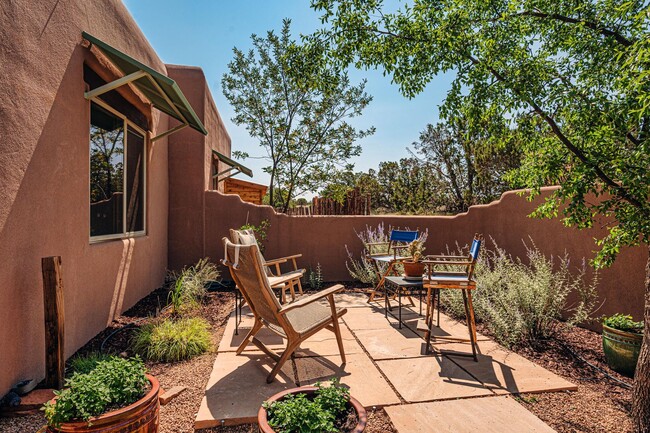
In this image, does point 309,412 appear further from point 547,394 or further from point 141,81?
point 141,81

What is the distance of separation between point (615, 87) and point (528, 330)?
2.35 metres

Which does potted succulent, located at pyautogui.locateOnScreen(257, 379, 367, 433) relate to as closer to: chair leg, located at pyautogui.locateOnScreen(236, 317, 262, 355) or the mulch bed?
the mulch bed

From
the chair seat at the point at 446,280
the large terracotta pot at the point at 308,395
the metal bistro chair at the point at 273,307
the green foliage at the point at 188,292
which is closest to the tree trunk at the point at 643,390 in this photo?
the chair seat at the point at 446,280

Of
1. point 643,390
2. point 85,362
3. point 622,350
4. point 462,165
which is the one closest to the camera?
point 643,390

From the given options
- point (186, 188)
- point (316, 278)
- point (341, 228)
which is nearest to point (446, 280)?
point (316, 278)

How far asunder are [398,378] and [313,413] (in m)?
1.57

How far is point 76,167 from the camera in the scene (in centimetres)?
332

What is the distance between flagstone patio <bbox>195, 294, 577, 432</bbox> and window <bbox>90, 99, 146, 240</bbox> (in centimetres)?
185

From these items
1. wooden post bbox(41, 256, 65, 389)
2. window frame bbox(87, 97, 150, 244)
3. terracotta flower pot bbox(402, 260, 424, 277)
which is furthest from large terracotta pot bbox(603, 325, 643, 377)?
window frame bbox(87, 97, 150, 244)

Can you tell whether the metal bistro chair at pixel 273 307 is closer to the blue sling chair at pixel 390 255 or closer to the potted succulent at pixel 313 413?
the potted succulent at pixel 313 413

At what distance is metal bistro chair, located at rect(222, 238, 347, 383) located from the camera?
273 centimetres

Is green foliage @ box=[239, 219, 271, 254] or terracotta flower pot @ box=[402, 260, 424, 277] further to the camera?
green foliage @ box=[239, 219, 271, 254]

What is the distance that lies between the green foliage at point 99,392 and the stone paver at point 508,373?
238cm

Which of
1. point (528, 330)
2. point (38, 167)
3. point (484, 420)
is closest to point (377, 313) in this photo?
point (528, 330)
